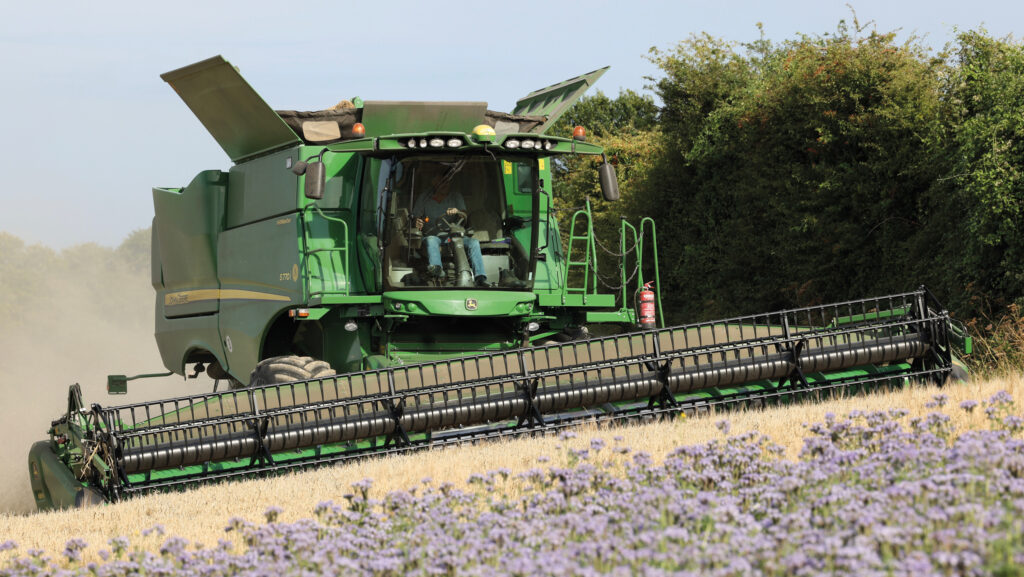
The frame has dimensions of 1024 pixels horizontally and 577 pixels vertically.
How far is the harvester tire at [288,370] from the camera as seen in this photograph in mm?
8633

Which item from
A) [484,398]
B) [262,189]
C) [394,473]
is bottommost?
[394,473]

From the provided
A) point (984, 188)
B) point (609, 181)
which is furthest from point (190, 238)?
point (984, 188)

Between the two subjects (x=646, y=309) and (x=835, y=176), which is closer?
(x=646, y=309)

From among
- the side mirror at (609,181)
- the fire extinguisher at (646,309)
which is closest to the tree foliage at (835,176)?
the fire extinguisher at (646,309)

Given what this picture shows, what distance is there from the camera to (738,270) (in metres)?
20.7

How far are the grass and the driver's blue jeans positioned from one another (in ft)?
8.05

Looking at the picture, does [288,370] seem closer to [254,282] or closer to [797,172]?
[254,282]

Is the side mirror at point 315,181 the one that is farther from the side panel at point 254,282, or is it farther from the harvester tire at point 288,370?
the harvester tire at point 288,370

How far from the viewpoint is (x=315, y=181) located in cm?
884

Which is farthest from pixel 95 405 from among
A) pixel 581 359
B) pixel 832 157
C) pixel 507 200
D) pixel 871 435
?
pixel 832 157

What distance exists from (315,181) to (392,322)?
1325 millimetres

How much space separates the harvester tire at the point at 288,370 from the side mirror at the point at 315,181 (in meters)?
1.29

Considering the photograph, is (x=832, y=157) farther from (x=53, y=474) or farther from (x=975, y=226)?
(x=53, y=474)

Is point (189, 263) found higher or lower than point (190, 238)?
lower
